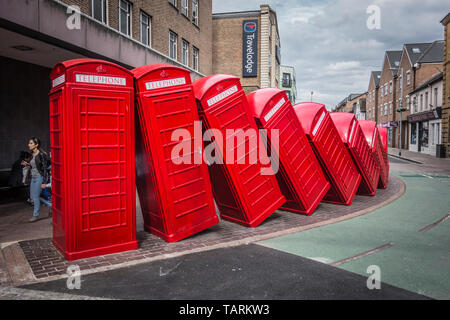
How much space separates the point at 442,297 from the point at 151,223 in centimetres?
425

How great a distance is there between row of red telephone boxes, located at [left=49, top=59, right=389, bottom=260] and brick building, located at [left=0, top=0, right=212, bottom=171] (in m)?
5.88

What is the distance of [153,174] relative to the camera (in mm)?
5250

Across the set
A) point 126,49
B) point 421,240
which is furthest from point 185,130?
point 126,49

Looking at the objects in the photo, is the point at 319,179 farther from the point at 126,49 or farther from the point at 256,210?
the point at 126,49

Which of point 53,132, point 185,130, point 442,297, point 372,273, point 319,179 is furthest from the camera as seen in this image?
point 319,179

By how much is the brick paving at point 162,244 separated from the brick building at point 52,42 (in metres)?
6.62

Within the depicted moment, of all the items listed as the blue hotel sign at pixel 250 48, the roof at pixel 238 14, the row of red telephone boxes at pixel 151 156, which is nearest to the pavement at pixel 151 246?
the row of red telephone boxes at pixel 151 156

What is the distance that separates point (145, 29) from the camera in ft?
55.2

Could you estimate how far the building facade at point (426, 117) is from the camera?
99.8ft

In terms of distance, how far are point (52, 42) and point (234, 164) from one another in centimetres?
805

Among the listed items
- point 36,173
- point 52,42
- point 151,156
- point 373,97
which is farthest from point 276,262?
point 373,97

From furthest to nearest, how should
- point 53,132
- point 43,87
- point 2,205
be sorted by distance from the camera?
point 43,87 → point 2,205 → point 53,132

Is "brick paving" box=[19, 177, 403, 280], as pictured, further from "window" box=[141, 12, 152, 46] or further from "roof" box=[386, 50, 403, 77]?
Answer: "roof" box=[386, 50, 403, 77]

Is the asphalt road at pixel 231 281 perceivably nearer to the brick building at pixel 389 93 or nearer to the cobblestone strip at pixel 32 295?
the cobblestone strip at pixel 32 295
